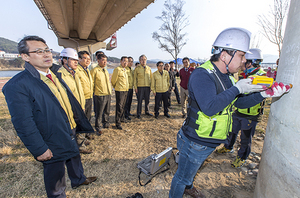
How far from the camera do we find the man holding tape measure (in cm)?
125

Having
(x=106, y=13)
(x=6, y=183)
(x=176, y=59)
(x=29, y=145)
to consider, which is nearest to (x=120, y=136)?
(x=6, y=183)

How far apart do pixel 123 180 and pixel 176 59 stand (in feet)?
52.8

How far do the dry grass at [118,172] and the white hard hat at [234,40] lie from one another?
2295 mm

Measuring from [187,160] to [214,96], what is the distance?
2.80 feet

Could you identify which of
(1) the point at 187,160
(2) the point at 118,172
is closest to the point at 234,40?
(1) the point at 187,160

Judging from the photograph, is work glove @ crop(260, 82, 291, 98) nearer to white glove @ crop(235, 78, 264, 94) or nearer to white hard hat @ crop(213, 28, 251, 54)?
white glove @ crop(235, 78, 264, 94)

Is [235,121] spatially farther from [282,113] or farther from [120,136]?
[120,136]

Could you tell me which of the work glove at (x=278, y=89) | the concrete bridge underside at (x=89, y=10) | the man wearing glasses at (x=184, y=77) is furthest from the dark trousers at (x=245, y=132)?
the concrete bridge underside at (x=89, y=10)

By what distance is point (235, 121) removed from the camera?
2.88 metres

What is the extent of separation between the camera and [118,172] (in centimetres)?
279

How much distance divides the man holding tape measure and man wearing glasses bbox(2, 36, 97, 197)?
1.47 m

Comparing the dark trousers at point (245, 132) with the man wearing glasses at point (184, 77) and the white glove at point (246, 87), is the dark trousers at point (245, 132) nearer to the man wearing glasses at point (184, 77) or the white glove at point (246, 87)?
the white glove at point (246, 87)

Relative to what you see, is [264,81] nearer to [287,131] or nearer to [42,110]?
[287,131]

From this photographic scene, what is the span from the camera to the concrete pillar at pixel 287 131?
121cm
